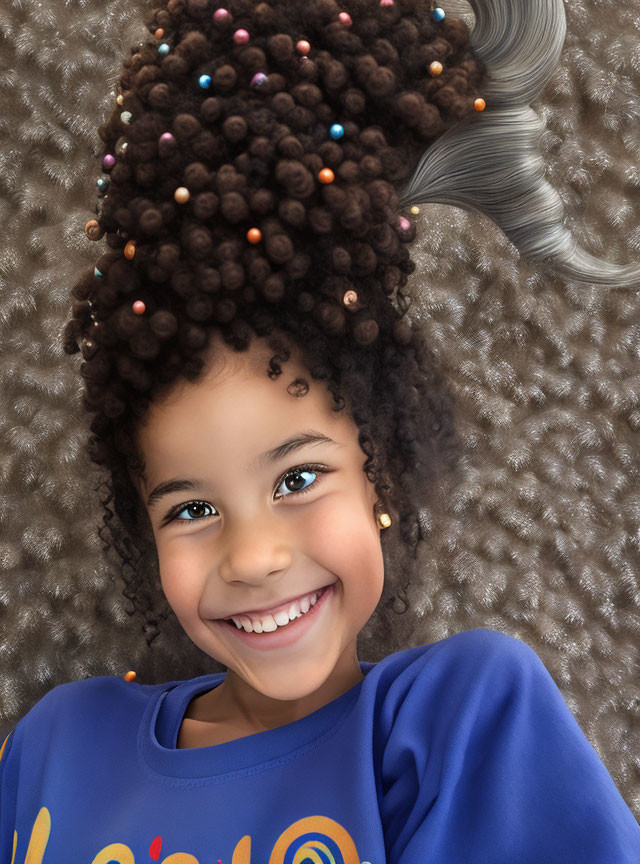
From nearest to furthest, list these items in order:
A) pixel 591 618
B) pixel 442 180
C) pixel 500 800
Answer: pixel 500 800 < pixel 442 180 < pixel 591 618

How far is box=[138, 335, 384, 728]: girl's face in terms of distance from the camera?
877 millimetres

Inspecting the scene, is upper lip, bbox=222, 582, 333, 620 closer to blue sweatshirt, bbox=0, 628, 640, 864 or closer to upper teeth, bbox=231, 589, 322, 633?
upper teeth, bbox=231, 589, 322, 633

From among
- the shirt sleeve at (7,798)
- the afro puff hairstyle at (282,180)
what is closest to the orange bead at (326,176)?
the afro puff hairstyle at (282,180)

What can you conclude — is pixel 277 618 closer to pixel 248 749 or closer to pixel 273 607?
pixel 273 607

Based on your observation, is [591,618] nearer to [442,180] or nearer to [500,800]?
[500,800]

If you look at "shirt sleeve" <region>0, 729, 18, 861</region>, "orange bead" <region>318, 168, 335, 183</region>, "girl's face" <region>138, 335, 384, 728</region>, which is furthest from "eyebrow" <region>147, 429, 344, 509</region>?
"shirt sleeve" <region>0, 729, 18, 861</region>

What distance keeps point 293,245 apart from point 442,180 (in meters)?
0.19

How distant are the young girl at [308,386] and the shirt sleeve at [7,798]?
12cm

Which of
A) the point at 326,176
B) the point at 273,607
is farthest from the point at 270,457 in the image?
the point at 326,176

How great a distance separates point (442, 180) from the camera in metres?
0.95

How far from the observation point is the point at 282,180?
84 centimetres

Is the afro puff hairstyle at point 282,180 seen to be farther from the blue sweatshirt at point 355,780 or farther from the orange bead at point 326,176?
the blue sweatshirt at point 355,780

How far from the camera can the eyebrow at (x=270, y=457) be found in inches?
34.7

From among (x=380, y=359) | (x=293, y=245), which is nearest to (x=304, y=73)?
(x=293, y=245)
